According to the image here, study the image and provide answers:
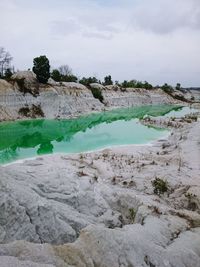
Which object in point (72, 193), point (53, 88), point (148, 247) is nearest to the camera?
point (148, 247)

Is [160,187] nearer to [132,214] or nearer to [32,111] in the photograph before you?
[132,214]

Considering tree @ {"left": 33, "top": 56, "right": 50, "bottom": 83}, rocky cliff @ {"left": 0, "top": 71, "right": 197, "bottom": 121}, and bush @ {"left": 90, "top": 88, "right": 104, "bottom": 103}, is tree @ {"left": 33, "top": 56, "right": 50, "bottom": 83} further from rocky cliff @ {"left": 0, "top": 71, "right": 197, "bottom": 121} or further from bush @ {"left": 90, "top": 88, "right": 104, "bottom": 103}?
bush @ {"left": 90, "top": 88, "right": 104, "bottom": 103}

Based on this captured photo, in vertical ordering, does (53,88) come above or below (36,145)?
above

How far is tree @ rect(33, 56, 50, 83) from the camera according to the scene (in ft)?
188

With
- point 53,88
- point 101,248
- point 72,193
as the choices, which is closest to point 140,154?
point 72,193

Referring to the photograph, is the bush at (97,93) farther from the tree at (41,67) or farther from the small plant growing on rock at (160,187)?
the small plant growing on rock at (160,187)

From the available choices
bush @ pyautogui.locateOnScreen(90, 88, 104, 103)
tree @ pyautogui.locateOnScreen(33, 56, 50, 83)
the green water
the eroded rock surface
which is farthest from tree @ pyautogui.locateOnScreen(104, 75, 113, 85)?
the eroded rock surface

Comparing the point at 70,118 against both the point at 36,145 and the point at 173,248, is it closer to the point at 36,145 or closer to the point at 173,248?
the point at 36,145

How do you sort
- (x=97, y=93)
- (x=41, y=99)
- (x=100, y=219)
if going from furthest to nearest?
(x=97, y=93)
(x=41, y=99)
(x=100, y=219)

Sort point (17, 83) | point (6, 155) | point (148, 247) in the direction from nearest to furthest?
point (148, 247), point (6, 155), point (17, 83)

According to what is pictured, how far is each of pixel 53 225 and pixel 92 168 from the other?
399 inches

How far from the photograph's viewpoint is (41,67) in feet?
188

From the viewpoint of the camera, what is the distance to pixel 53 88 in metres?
58.8

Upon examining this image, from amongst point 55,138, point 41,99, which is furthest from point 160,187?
point 41,99
